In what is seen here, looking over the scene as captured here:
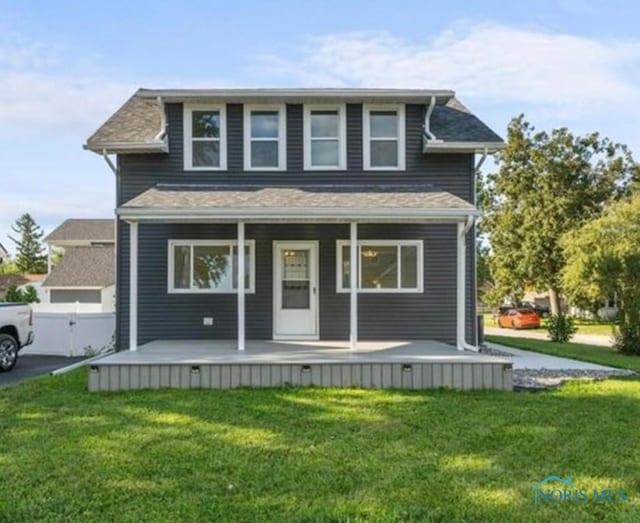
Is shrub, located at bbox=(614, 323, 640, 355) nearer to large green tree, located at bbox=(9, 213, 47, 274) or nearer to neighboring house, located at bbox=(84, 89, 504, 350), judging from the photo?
neighboring house, located at bbox=(84, 89, 504, 350)

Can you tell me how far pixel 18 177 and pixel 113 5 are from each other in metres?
36.0

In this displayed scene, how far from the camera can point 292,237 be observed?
11.1 meters

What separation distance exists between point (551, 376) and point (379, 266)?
400cm

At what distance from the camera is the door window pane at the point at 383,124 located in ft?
36.8

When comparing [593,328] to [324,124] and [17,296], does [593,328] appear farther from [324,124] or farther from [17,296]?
[17,296]

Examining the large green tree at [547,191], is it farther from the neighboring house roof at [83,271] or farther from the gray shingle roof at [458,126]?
the neighboring house roof at [83,271]

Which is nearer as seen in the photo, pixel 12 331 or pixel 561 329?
pixel 12 331

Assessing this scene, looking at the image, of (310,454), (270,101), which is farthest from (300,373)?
(270,101)

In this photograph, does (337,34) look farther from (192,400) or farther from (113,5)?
(192,400)

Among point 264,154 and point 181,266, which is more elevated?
point 264,154

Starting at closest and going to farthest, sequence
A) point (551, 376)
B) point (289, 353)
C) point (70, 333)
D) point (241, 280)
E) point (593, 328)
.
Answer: point (289, 353) < point (551, 376) < point (241, 280) < point (70, 333) < point (593, 328)

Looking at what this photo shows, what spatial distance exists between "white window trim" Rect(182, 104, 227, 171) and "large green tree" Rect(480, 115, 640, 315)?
2423 centimetres

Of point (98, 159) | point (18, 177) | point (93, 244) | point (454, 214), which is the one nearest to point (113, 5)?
point (98, 159)

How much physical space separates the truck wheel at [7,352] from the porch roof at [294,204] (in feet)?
12.5
